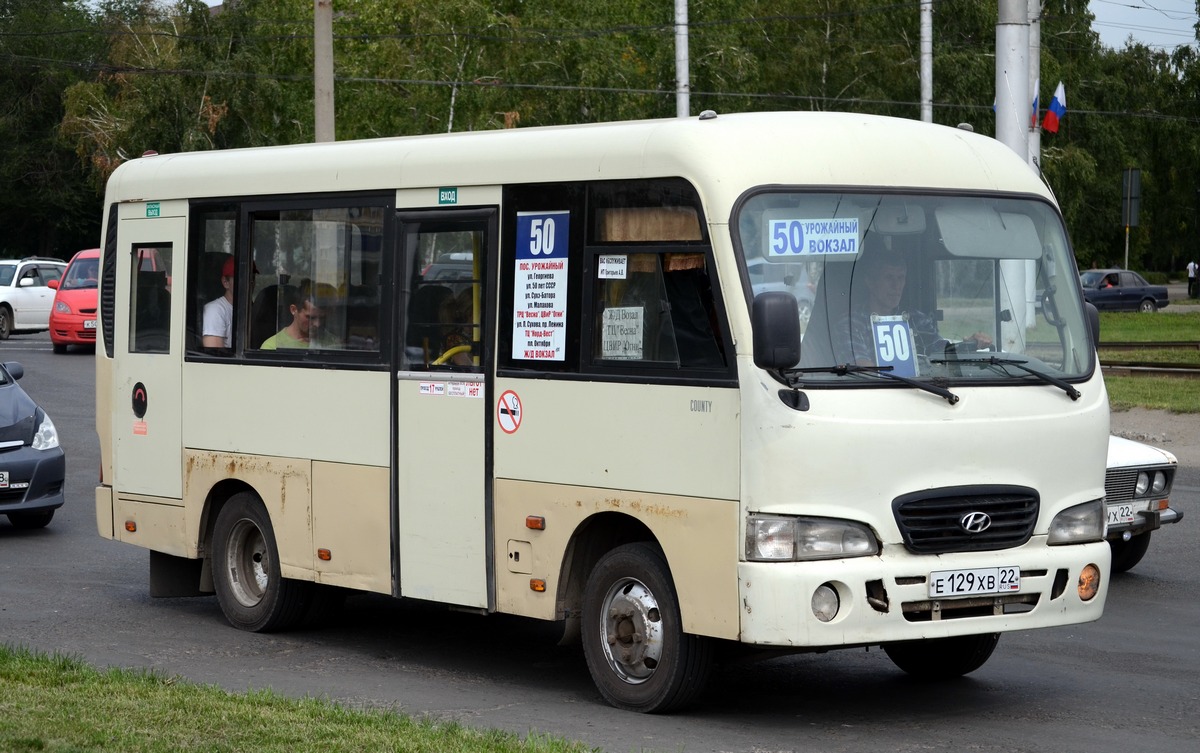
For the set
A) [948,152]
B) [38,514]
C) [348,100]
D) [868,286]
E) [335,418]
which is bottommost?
[38,514]

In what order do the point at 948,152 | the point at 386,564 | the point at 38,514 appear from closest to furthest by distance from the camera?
the point at 948,152
the point at 386,564
the point at 38,514

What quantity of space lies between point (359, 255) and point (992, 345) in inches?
137

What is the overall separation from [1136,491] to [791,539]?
198 inches

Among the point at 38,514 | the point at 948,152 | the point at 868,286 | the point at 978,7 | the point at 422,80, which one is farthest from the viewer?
the point at 978,7

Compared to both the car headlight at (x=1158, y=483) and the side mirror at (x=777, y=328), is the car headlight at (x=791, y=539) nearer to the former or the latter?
the side mirror at (x=777, y=328)

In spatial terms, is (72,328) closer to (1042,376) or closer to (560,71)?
(560,71)

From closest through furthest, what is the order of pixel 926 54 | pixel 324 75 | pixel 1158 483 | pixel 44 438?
pixel 1158 483 < pixel 44 438 < pixel 324 75 < pixel 926 54

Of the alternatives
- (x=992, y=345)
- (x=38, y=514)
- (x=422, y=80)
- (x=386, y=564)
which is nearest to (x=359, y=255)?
(x=386, y=564)

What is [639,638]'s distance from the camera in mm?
7980

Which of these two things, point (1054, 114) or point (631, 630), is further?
point (1054, 114)

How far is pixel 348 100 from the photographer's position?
59.4 metres

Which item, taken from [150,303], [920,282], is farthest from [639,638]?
[150,303]

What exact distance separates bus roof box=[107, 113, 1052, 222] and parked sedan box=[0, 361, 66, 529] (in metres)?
5.86

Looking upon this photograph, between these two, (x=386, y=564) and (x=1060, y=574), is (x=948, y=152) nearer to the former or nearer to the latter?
(x=1060, y=574)
